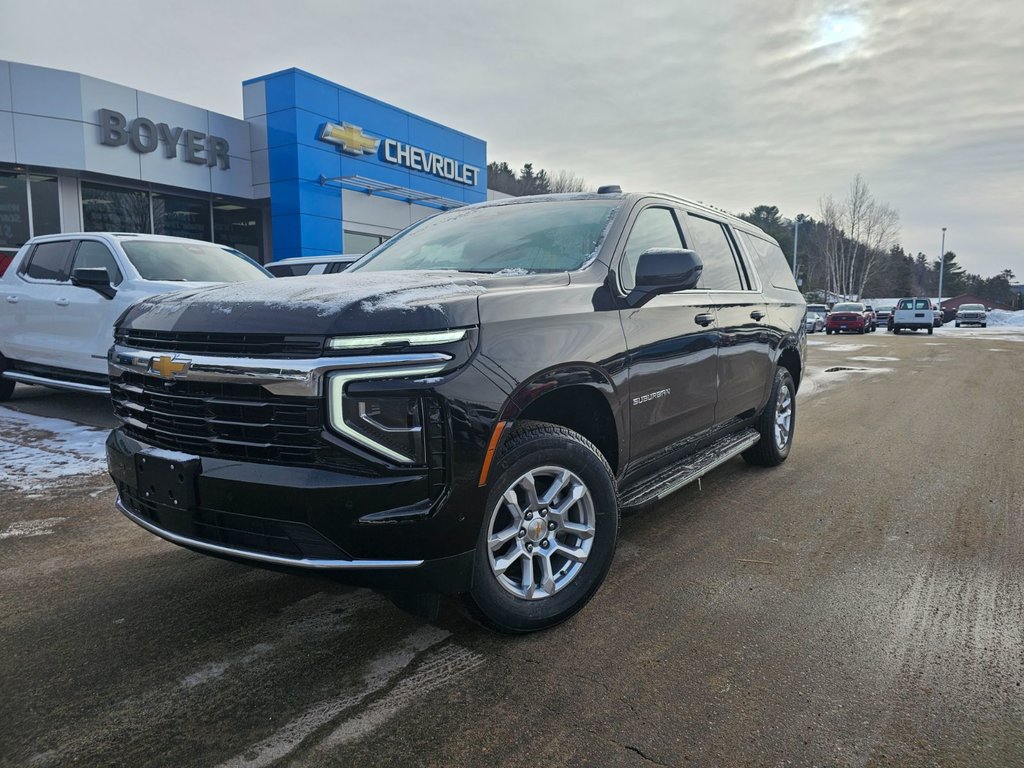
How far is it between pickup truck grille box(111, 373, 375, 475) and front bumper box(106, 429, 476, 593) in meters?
0.05

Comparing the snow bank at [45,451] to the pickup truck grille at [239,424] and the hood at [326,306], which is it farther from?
the pickup truck grille at [239,424]

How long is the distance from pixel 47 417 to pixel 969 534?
8104 mm

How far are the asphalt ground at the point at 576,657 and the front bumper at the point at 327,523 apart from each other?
0.46m

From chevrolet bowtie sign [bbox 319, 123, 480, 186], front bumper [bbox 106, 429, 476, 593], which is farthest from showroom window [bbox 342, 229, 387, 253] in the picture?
front bumper [bbox 106, 429, 476, 593]

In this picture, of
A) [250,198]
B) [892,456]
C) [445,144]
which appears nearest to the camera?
[892,456]

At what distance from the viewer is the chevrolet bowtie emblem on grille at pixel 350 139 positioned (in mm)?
20109

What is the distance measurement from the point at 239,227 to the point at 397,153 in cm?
578

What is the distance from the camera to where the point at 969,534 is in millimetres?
4016

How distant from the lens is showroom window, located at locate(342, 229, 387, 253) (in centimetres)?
2205

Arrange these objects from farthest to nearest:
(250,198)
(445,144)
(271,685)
A: (445,144)
(250,198)
(271,685)

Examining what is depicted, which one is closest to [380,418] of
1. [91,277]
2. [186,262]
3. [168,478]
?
[168,478]

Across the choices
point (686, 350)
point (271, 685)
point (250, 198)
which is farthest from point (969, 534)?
point (250, 198)

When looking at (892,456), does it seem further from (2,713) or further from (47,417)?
(47,417)

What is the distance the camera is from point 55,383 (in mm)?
7164
